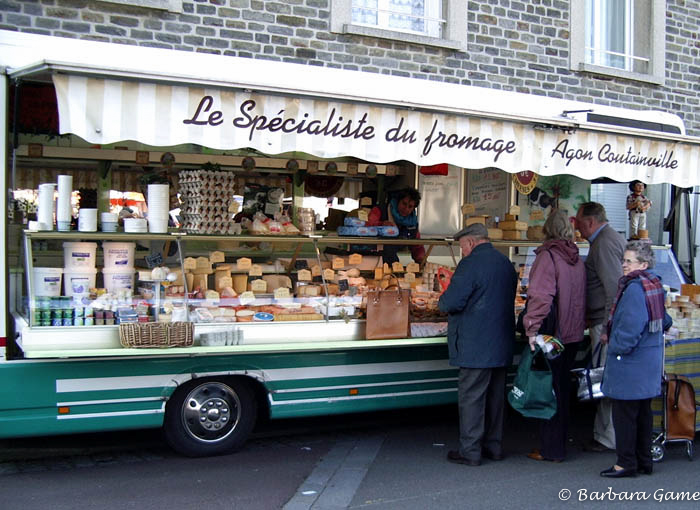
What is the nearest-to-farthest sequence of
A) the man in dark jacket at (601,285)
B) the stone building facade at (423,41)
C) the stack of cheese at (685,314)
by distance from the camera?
1. the man in dark jacket at (601,285)
2. the stack of cheese at (685,314)
3. the stone building facade at (423,41)

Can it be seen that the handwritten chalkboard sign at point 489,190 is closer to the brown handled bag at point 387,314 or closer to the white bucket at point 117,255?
the brown handled bag at point 387,314

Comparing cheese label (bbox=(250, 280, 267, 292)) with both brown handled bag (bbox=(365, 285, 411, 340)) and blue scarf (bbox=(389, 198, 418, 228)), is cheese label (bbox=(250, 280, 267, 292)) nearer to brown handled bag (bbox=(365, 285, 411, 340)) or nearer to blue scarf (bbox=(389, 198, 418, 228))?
brown handled bag (bbox=(365, 285, 411, 340))

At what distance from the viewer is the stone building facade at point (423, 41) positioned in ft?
25.3

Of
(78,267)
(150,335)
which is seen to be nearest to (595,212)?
(150,335)

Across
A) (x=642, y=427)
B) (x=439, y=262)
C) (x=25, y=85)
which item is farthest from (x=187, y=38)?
(x=642, y=427)

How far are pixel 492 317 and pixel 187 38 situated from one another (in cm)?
464

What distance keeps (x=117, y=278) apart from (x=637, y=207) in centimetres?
587

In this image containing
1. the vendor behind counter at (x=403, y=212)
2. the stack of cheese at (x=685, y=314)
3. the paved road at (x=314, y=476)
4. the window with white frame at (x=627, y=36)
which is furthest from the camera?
the window with white frame at (x=627, y=36)

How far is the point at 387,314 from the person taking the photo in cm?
612

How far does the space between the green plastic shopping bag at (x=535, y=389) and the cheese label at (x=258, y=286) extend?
215 centimetres

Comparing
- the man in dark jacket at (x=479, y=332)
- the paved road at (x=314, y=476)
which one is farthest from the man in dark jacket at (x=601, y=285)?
the man in dark jacket at (x=479, y=332)

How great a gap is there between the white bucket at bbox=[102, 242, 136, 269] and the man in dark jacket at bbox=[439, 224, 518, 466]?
2.41 meters

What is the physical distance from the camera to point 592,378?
596 centimetres

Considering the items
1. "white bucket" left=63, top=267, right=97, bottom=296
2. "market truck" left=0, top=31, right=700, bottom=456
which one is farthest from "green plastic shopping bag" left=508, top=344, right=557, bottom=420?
"white bucket" left=63, top=267, right=97, bottom=296
